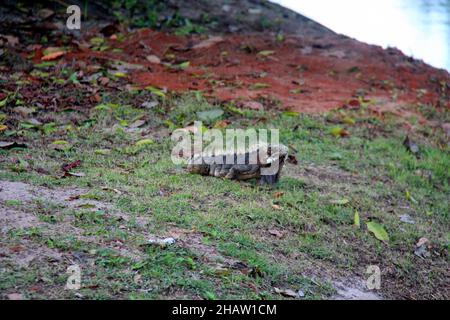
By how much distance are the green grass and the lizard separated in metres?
0.10

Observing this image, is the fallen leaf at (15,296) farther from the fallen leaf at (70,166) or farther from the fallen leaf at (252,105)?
the fallen leaf at (252,105)

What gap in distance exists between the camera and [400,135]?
24.3 ft

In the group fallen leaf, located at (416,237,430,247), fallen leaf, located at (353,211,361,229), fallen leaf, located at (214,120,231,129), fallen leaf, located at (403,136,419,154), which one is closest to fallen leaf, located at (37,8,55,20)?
fallen leaf, located at (214,120,231,129)

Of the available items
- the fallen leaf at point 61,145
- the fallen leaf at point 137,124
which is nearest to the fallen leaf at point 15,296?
the fallen leaf at point 61,145

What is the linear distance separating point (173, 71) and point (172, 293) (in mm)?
5218

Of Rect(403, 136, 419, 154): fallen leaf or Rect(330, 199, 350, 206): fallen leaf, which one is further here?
Rect(403, 136, 419, 154): fallen leaf

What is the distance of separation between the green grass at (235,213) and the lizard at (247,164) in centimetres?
10

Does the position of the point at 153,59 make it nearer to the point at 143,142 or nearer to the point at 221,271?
the point at 143,142

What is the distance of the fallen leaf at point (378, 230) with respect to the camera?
4.89 m

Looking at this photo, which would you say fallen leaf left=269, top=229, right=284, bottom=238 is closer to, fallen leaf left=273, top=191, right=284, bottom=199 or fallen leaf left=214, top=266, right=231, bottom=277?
fallen leaf left=273, top=191, right=284, bottom=199

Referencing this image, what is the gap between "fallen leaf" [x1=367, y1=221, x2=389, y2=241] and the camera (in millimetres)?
4891

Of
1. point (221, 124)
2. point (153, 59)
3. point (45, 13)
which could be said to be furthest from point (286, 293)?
point (45, 13)
